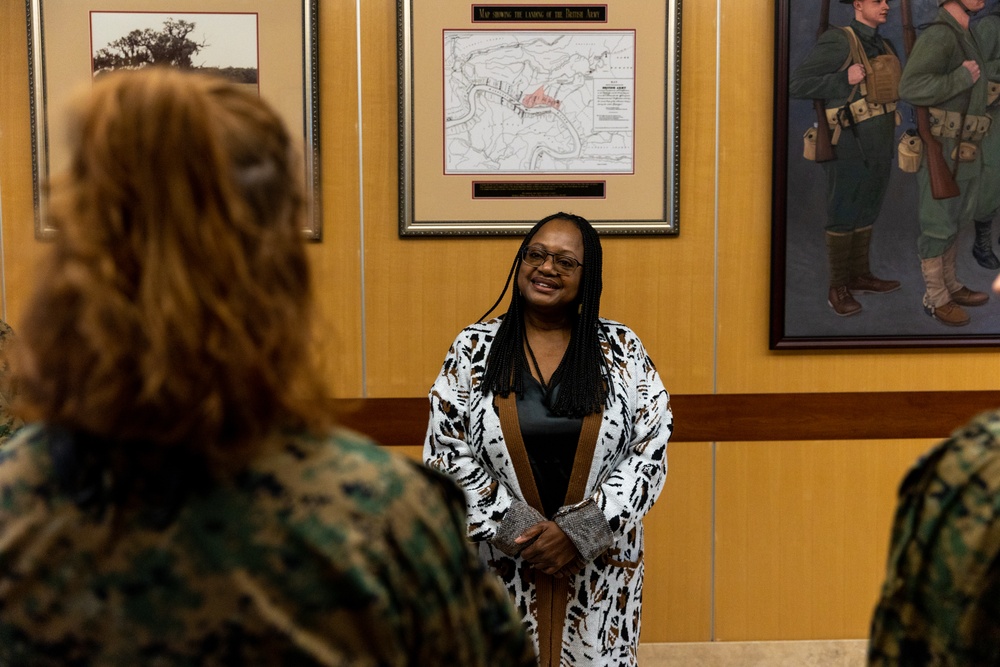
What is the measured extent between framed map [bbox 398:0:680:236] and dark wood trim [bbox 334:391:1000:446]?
69 centimetres

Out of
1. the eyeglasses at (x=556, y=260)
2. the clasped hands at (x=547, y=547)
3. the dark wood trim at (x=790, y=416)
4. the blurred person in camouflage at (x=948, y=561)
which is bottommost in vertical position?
the clasped hands at (x=547, y=547)

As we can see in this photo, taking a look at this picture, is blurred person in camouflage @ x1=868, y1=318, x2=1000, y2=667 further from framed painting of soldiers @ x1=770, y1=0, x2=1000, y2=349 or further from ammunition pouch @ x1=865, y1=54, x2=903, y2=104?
ammunition pouch @ x1=865, y1=54, x2=903, y2=104

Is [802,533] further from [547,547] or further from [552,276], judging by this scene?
[552,276]

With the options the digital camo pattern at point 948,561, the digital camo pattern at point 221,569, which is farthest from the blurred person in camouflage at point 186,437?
the digital camo pattern at point 948,561

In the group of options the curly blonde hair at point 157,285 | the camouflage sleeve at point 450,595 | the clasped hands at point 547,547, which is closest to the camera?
the curly blonde hair at point 157,285

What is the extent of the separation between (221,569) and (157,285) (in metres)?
0.30

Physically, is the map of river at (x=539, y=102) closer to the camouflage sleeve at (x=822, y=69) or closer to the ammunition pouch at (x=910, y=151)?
the camouflage sleeve at (x=822, y=69)

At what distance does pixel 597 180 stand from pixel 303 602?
261 centimetres

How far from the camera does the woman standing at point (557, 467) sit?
2.56m

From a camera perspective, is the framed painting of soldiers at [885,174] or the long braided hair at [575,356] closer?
the long braided hair at [575,356]

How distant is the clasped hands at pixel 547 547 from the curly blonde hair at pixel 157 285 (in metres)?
Answer: 1.67

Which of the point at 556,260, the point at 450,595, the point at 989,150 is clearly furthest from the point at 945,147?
the point at 450,595

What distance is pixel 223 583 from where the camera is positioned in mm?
958

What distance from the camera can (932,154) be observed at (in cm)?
340
